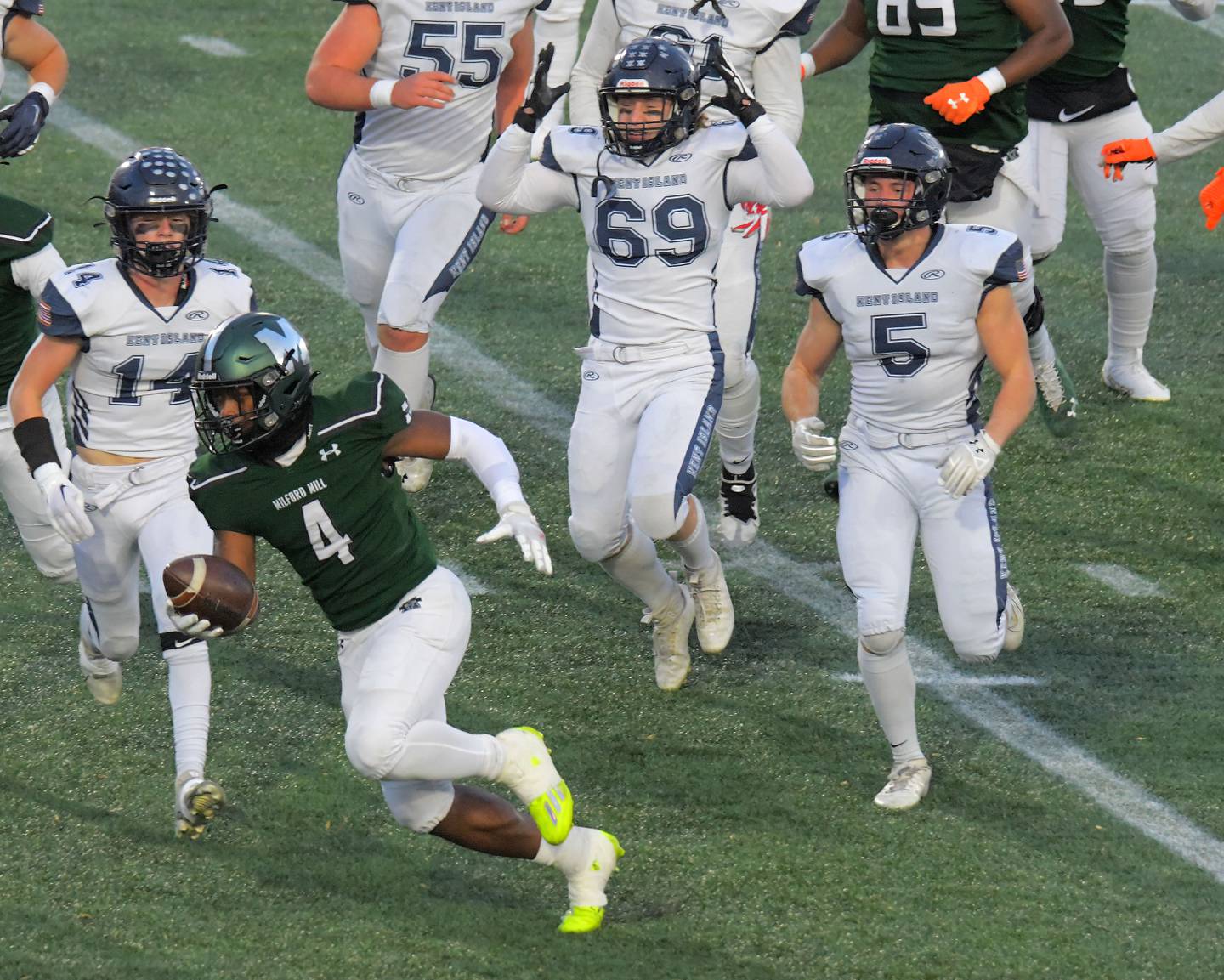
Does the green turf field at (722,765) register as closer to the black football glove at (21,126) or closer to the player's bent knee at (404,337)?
the player's bent knee at (404,337)

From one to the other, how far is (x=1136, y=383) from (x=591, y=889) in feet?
14.8

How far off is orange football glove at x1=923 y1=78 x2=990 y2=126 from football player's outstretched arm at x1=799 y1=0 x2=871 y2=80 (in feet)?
2.25

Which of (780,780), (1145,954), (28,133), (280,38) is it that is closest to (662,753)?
(780,780)

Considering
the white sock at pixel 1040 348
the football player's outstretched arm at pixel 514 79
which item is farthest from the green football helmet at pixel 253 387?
the white sock at pixel 1040 348

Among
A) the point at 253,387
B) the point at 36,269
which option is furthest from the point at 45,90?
the point at 253,387

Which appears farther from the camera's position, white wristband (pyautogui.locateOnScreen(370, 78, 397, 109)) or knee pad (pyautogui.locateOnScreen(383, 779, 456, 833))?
white wristband (pyautogui.locateOnScreen(370, 78, 397, 109))

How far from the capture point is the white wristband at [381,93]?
279 inches

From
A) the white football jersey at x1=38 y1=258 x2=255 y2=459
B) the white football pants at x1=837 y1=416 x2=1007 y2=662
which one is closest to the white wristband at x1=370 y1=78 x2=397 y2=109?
the white football jersey at x1=38 y1=258 x2=255 y2=459

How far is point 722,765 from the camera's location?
19.4 ft

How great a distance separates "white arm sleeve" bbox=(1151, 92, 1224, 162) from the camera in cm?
702

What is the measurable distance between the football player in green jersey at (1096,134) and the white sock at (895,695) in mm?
2792

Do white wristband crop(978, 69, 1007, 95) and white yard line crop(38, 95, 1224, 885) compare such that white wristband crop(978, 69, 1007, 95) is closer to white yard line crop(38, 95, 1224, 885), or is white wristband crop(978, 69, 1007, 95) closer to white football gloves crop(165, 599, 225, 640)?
white yard line crop(38, 95, 1224, 885)

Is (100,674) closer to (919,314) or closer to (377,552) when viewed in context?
(377,552)

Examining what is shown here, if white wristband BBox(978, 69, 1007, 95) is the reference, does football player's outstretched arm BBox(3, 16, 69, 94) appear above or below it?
below
